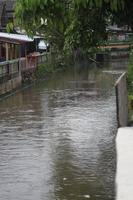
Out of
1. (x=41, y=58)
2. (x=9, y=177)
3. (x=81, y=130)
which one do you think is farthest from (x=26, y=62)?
Answer: (x=9, y=177)

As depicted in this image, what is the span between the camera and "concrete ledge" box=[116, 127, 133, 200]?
19.9 ft

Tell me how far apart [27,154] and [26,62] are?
21192mm

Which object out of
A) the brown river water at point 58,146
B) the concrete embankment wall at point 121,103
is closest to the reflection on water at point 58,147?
the brown river water at point 58,146

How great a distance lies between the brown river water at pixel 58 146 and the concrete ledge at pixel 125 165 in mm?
745

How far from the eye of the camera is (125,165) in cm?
751

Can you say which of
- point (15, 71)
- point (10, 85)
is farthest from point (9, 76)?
point (15, 71)

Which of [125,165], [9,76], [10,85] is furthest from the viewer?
[9,76]

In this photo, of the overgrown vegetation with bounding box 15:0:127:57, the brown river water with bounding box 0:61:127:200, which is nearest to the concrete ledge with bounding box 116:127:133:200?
the brown river water with bounding box 0:61:127:200

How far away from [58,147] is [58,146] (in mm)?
126

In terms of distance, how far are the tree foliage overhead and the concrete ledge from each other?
70.0 inches

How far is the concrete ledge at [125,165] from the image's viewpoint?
6.05m

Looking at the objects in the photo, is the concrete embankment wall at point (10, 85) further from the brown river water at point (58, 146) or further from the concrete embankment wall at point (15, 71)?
the brown river water at point (58, 146)

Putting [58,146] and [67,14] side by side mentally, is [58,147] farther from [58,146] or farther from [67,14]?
[67,14]

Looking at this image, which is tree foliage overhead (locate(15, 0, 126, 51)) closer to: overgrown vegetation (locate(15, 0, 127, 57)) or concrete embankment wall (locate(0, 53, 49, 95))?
overgrown vegetation (locate(15, 0, 127, 57))
